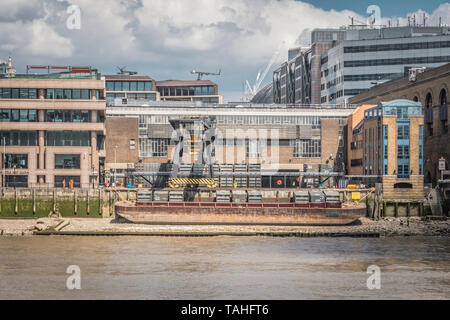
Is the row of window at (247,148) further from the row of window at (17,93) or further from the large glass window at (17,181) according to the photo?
the large glass window at (17,181)

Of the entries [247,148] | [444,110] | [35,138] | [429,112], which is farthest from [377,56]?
[35,138]

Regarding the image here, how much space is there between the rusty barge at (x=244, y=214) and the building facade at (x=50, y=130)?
2724 cm

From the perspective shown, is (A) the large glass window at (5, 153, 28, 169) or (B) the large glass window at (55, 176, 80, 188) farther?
(A) the large glass window at (5, 153, 28, 169)

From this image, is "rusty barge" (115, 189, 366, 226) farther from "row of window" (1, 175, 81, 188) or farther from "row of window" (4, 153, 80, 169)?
"row of window" (4, 153, 80, 169)

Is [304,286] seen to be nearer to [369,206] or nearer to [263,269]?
[263,269]

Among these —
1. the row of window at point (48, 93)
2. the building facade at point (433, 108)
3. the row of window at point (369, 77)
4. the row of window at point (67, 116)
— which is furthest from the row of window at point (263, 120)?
the row of window at point (369, 77)

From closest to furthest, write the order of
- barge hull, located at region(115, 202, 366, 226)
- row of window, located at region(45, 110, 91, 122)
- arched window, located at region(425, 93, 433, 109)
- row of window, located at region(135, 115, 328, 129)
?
barge hull, located at region(115, 202, 366, 226)
row of window, located at region(45, 110, 91, 122)
arched window, located at region(425, 93, 433, 109)
row of window, located at region(135, 115, 328, 129)

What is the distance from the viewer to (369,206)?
3809 inches

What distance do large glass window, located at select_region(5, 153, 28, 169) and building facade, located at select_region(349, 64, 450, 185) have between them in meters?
72.0

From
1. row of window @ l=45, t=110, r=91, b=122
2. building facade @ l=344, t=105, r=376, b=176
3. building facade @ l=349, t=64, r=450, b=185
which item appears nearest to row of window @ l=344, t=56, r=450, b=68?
building facade @ l=349, t=64, r=450, b=185

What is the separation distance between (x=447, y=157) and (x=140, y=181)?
5409 centimetres

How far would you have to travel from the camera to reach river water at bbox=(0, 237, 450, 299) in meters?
46.4

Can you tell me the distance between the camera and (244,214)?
87.7 metres

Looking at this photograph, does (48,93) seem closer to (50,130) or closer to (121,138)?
(50,130)
